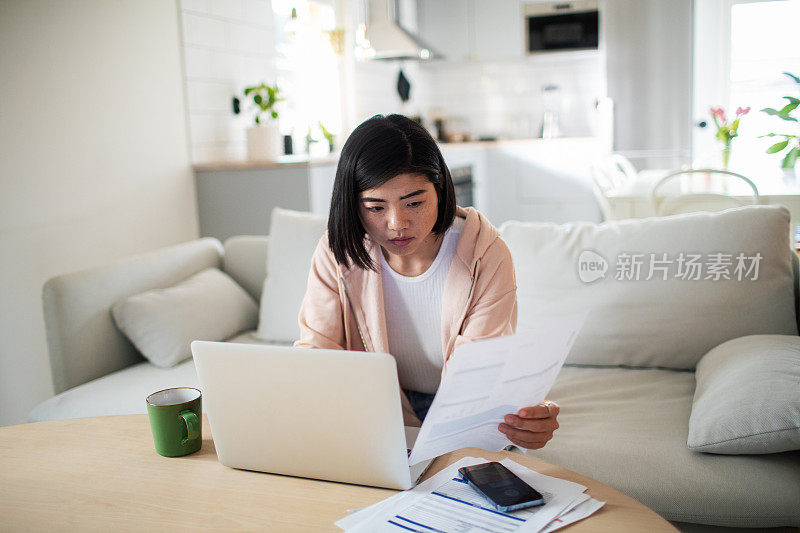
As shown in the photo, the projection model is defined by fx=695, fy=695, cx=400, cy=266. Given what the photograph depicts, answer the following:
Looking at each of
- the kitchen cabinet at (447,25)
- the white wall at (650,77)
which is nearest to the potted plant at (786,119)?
the white wall at (650,77)

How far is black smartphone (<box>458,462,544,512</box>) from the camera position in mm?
817

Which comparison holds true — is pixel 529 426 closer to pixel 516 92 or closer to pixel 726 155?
pixel 726 155

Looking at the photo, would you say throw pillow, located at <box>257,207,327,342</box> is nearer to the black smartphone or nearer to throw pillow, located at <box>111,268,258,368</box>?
throw pillow, located at <box>111,268,258,368</box>

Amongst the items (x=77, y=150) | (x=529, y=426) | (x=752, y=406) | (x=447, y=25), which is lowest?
(x=752, y=406)

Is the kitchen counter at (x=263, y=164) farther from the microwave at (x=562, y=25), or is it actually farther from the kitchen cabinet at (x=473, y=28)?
the microwave at (x=562, y=25)

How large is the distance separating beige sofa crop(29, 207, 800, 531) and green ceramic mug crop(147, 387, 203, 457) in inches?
28.0

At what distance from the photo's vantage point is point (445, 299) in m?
1.28

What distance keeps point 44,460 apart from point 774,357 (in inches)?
54.3

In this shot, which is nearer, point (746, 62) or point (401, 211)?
point (401, 211)

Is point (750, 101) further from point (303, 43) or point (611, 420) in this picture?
point (611, 420)

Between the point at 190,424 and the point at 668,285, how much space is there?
4.15 feet

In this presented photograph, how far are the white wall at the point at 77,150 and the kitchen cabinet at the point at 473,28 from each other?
3.14m

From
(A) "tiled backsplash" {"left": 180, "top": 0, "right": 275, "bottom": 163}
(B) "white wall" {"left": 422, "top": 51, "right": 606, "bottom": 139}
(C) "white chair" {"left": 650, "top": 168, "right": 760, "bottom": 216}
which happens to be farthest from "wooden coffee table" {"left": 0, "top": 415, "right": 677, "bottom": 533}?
(B) "white wall" {"left": 422, "top": 51, "right": 606, "bottom": 139}

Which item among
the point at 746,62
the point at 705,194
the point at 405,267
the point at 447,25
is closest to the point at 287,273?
the point at 405,267
